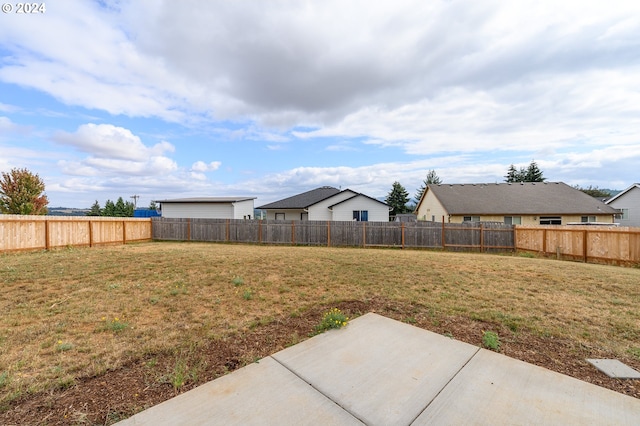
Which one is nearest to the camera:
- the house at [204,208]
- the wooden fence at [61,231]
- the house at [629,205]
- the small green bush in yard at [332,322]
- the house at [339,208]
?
the small green bush in yard at [332,322]

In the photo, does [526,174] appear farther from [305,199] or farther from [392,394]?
[392,394]

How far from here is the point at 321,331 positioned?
3488mm

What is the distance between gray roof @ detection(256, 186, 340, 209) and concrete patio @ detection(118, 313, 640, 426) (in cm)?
1974

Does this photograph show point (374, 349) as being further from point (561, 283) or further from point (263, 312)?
point (561, 283)

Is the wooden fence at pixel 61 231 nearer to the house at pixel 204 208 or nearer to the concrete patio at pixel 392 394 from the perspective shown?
the house at pixel 204 208

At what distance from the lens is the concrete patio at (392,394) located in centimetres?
201

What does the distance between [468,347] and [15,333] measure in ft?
17.5

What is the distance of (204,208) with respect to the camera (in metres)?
24.1

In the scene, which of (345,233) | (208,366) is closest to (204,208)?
(345,233)

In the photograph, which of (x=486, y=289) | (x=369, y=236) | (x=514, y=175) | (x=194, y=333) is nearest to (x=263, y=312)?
(x=194, y=333)

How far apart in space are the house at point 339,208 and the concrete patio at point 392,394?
19075 mm

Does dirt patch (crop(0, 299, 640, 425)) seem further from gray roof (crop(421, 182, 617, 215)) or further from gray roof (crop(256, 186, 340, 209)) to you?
gray roof (crop(421, 182, 617, 215))

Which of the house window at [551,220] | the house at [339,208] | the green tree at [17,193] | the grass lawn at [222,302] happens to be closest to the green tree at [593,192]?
the house window at [551,220]

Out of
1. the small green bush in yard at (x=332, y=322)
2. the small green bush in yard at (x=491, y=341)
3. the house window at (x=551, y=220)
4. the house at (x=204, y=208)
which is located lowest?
the small green bush in yard at (x=491, y=341)
